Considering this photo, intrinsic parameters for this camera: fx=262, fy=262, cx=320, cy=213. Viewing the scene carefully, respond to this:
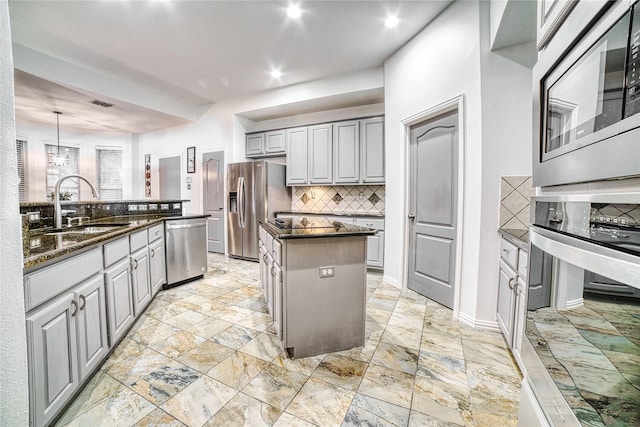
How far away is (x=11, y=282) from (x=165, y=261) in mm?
2723

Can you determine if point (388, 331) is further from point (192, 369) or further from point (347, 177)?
point (347, 177)

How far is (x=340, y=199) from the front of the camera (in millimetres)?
4535

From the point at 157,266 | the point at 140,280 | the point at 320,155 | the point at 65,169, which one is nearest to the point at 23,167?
the point at 65,169

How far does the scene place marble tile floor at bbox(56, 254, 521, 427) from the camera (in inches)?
53.1

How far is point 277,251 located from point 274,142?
3266 mm

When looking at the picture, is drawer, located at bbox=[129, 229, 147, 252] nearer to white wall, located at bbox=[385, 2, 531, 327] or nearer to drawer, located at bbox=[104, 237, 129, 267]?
drawer, located at bbox=[104, 237, 129, 267]

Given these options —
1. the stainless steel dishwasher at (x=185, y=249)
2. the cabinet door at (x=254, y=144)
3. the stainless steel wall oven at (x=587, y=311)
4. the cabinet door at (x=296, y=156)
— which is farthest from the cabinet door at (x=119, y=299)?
the cabinet door at (x=254, y=144)

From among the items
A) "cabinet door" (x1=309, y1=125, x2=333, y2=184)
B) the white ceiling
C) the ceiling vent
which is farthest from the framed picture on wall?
"cabinet door" (x1=309, y1=125, x2=333, y2=184)

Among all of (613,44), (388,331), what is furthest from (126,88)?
(613,44)

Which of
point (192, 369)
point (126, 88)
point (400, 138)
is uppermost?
point (126, 88)

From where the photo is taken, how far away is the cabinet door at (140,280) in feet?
7.16

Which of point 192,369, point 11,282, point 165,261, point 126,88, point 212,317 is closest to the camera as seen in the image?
point 11,282

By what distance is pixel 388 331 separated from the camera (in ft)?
7.23

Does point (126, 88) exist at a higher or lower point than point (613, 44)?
higher
